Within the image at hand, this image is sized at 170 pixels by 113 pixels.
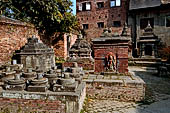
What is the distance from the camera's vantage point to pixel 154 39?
13.3 metres

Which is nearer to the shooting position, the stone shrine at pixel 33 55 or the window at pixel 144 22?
the stone shrine at pixel 33 55

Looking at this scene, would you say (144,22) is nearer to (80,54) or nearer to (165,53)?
(165,53)

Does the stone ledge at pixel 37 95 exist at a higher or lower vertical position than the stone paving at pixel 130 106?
higher

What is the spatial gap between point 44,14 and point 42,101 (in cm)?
913

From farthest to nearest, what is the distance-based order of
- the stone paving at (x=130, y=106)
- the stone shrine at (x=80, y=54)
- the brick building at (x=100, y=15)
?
the brick building at (x=100, y=15) < the stone shrine at (x=80, y=54) < the stone paving at (x=130, y=106)

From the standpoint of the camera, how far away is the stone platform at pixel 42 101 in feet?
9.63

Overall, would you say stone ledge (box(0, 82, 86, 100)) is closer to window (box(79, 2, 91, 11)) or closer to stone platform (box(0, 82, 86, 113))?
stone platform (box(0, 82, 86, 113))

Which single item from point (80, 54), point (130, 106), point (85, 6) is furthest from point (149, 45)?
point (85, 6)

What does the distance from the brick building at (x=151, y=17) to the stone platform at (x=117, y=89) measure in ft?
41.8

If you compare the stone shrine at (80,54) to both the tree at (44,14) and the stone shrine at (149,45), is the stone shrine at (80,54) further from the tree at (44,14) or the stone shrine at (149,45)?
the stone shrine at (149,45)

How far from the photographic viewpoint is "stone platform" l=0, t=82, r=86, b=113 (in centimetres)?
294

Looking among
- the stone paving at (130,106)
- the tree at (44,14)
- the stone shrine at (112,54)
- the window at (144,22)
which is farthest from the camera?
the window at (144,22)

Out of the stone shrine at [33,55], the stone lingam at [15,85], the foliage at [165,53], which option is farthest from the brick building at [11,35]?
the foliage at [165,53]

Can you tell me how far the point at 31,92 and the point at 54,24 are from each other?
377 inches
